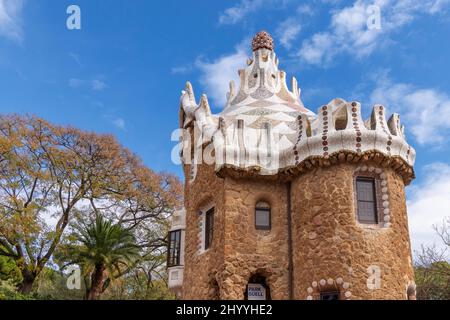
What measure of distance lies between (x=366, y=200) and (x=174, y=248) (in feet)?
20.6

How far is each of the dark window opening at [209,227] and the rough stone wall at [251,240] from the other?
1375 millimetres

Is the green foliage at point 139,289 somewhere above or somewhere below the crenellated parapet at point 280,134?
below

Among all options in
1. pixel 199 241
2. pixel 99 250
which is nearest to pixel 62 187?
pixel 99 250

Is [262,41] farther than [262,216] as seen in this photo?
Yes

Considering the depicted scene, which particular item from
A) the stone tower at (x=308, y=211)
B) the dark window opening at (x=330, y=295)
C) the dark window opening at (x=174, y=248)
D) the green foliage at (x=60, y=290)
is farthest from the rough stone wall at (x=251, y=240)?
the green foliage at (x=60, y=290)

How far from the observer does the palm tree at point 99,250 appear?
21266 mm

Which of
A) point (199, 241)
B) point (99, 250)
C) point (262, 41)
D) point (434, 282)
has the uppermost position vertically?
point (262, 41)

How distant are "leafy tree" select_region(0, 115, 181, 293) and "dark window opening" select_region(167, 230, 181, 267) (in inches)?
277

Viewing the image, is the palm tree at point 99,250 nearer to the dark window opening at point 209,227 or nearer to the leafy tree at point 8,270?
the leafy tree at point 8,270

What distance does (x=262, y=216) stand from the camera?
46.1 feet

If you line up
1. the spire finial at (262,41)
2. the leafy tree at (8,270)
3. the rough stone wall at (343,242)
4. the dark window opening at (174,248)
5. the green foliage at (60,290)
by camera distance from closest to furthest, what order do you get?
the rough stone wall at (343,242) → the dark window opening at (174,248) → the spire finial at (262,41) → the leafy tree at (8,270) → the green foliage at (60,290)

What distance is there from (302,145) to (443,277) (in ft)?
38.1

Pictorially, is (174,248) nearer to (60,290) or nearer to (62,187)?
(62,187)

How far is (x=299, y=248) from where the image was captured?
13070 mm
